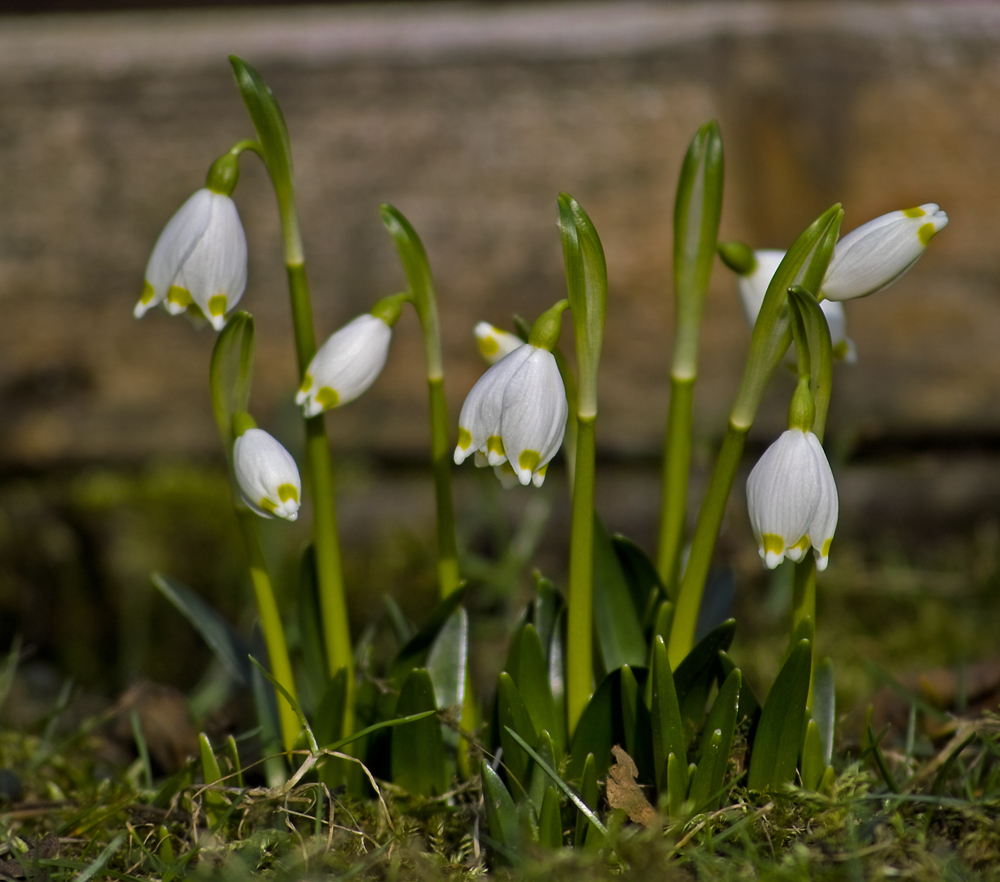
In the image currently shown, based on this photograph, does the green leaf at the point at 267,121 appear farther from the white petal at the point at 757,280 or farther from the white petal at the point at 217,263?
the white petal at the point at 757,280

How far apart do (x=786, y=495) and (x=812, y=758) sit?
13.2 inches

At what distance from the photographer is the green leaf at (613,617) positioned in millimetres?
1054

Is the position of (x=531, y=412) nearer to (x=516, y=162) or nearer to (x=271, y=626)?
(x=271, y=626)

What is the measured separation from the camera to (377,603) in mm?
1964

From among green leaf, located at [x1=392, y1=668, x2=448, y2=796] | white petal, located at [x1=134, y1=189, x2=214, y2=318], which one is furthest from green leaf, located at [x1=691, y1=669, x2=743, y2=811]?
white petal, located at [x1=134, y1=189, x2=214, y2=318]

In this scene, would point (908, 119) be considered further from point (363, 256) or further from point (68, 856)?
point (68, 856)

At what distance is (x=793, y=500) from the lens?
30.7 inches

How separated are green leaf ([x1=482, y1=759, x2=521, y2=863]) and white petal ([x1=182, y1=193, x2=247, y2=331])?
1.65ft

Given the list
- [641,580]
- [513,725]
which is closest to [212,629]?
[513,725]

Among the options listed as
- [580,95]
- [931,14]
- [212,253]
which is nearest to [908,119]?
[931,14]

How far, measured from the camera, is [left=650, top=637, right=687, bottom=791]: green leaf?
86cm

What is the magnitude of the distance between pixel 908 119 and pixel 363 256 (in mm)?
1144

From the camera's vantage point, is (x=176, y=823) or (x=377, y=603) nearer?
(x=176, y=823)

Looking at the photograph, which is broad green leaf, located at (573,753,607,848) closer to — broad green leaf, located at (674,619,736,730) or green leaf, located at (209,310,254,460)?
broad green leaf, located at (674,619,736,730)
